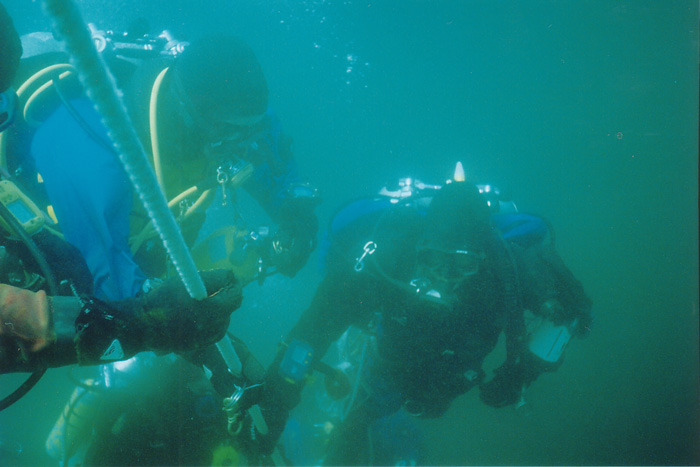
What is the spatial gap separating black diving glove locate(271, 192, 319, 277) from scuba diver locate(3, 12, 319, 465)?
0.6 inches

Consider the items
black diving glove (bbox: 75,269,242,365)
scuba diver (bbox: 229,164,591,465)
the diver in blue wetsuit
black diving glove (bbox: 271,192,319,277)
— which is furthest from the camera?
black diving glove (bbox: 271,192,319,277)

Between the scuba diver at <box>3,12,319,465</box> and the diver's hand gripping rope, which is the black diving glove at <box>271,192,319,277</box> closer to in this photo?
the scuba diver at <box>3,12,319,465</box>

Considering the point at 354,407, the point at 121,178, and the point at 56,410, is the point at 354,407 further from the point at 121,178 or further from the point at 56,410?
the point at 56,410

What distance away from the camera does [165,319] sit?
117 centimetres

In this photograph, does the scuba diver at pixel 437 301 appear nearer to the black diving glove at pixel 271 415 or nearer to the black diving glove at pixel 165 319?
the black diving glove at pixel 271 415

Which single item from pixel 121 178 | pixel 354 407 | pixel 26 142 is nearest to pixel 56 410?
pixel 354 407

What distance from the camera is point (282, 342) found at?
328 centimetres

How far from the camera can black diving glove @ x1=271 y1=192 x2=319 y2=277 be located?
11.0 ft

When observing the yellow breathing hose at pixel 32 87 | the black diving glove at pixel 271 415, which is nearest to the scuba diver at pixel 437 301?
the black diving glove at pixel 271 415

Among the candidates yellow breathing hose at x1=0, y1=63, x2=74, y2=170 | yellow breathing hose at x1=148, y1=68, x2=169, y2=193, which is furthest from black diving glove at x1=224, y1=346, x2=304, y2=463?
yellow breathing hose at x1=0, y1=63, x2=74, y2=170

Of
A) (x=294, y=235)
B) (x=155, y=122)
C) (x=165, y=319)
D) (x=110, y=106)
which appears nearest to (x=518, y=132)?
(x=294, y=235)

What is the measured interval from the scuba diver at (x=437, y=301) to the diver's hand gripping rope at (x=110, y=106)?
6.14 feet

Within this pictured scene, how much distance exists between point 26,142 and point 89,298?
5.45 ft

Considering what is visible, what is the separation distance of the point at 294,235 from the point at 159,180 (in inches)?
71.7
